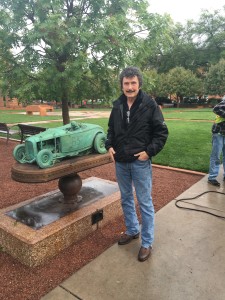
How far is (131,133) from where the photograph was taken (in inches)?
108

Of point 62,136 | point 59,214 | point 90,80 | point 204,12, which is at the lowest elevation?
point 59,214

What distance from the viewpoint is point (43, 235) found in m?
2.92

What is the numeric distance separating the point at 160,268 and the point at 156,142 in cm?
127

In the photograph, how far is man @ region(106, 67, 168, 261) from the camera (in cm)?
267

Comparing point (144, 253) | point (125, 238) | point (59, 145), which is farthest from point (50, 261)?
point (59, 145)

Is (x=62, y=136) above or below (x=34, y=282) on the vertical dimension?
above

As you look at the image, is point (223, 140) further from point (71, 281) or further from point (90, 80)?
point (90, 80)

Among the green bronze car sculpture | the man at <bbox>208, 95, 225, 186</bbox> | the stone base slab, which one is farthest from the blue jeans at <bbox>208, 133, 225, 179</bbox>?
the stone base slab

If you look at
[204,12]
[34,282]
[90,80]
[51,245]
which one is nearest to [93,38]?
[90,80]

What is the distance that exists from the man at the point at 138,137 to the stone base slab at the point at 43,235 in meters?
0.81

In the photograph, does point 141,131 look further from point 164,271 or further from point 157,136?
point 164,271

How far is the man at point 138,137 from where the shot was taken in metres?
2.67

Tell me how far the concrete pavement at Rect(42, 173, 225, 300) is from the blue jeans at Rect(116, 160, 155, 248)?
28 centimetres

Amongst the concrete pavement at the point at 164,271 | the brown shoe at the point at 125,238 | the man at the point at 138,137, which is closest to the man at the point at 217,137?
the concrete pavement at the point at 164,271
